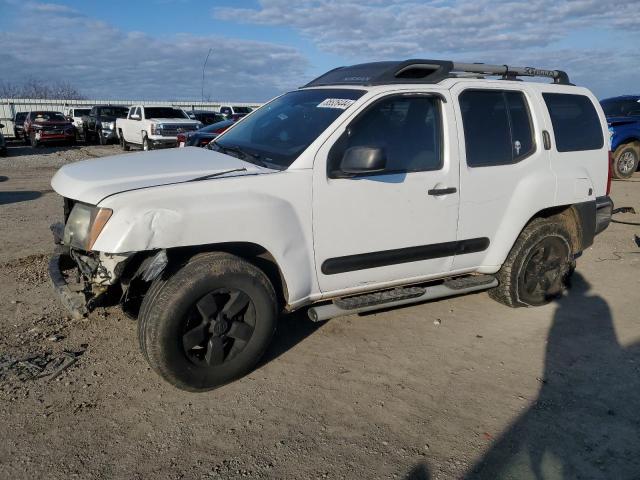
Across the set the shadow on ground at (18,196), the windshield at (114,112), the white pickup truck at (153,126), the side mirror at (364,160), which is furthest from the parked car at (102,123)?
the side mirror at (364,160)

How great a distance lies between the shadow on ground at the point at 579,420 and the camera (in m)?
2.78

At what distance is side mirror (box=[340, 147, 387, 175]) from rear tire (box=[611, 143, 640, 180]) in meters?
12.1

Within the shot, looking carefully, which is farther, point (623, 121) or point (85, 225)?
point (623, 121)

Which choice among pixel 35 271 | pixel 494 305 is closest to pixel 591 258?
pixel 494 305

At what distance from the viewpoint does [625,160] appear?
13.4 metres

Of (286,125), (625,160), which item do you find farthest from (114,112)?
(286,125)

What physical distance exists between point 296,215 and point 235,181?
0.45 metres

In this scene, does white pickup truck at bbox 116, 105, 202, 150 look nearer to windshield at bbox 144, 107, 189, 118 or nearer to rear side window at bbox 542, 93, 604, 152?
windshield at bbox 144, 107, 189, 118

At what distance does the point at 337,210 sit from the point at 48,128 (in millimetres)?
22266

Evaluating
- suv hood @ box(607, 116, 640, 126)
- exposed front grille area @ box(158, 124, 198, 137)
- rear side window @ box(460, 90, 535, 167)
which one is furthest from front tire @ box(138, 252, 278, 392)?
exposed front grille area @ box(158, 124, 198, 137)

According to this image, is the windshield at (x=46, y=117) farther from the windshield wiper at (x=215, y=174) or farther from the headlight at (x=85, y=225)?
the windshield wiper at (x=215, y=174)

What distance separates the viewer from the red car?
22.0 m

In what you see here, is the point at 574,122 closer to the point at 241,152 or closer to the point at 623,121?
the point at 241,152

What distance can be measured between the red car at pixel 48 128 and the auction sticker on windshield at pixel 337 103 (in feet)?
71.0
